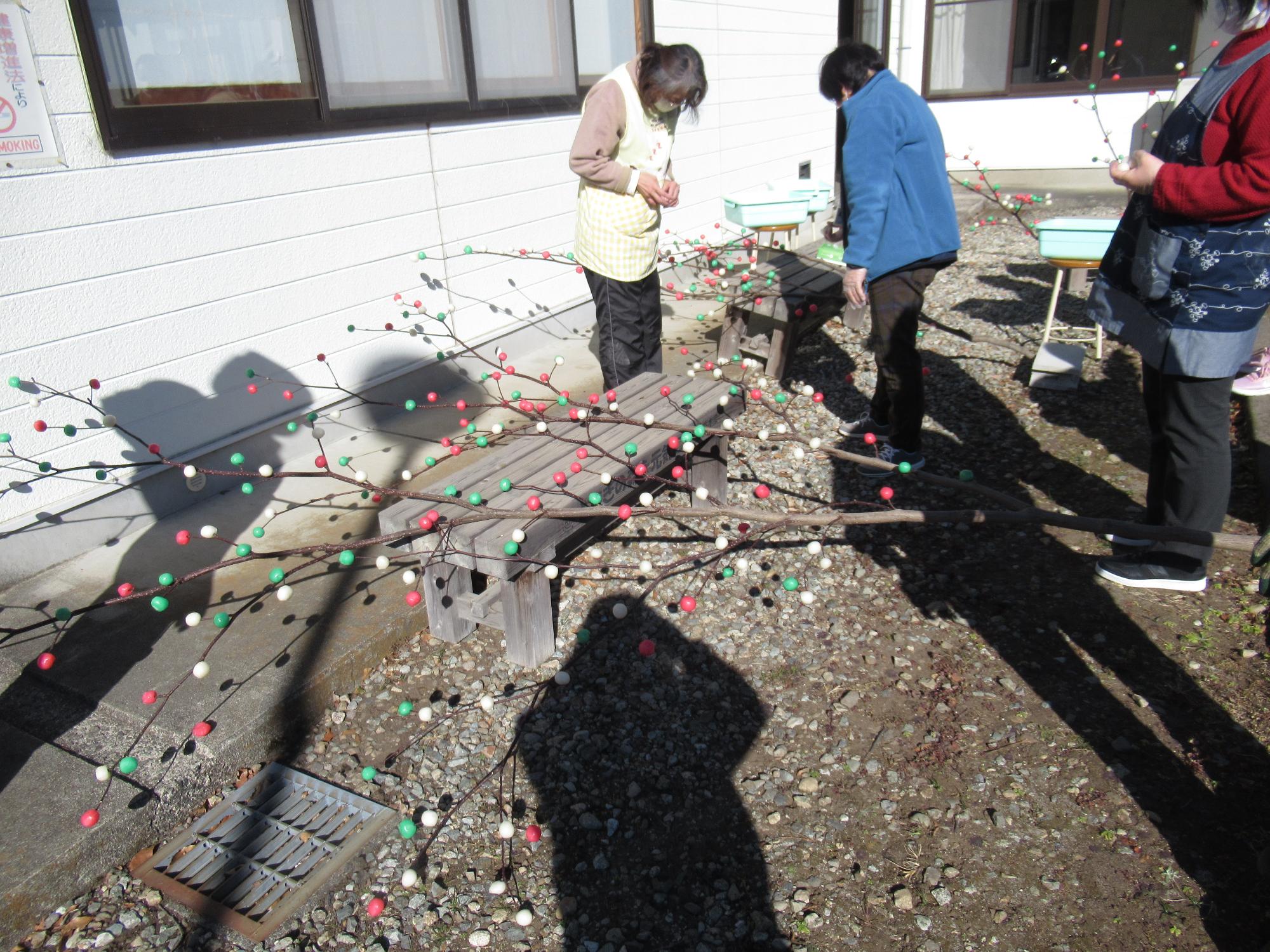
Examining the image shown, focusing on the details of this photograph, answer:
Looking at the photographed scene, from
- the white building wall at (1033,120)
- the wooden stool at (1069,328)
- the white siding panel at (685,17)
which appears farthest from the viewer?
the white building wall at (1033,120)

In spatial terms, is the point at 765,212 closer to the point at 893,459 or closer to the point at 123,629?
the point at 893,459

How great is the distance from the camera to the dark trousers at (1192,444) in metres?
2.90

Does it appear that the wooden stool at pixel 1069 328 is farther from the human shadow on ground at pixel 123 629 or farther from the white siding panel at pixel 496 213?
the human shadow on ground at pixel 123 629

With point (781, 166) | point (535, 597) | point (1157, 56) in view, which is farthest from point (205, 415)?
point (1157, 56)

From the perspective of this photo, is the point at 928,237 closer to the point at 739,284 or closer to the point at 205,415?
the point at 739,284

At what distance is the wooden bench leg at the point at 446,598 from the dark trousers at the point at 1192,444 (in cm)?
241

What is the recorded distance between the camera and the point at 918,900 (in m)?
2.12

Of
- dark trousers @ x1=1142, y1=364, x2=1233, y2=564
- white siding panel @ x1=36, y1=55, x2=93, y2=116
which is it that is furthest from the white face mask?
white siding panel @ x1=36, y1=55, x2=93, y2=116

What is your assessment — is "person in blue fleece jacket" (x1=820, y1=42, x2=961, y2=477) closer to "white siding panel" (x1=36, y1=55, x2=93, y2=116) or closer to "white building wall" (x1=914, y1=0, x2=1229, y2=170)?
"white siding panel" (x1=36, y1=55, x2=93, y2=116)

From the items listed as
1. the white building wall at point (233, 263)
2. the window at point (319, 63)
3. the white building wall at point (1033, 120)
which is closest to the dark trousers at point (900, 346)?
the white building wall at point (233, 263)

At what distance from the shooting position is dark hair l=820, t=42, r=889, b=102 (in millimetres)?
3664

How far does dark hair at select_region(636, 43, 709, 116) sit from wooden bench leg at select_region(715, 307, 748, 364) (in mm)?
1925

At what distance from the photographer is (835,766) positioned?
2537 mm

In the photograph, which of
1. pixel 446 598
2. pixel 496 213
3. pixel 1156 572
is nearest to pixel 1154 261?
pixel 1156 572
